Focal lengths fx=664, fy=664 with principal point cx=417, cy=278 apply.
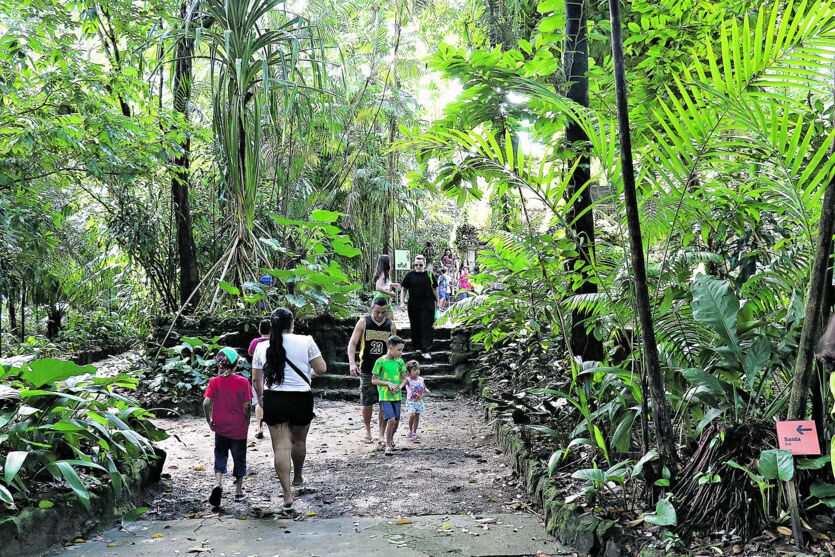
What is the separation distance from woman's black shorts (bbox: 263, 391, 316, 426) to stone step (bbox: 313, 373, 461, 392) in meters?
5.44

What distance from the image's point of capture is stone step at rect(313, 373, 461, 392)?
10320mm

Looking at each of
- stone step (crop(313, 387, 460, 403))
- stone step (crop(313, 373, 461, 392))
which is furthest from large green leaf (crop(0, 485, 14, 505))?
stone step (crop(313, 373, 461, 392))

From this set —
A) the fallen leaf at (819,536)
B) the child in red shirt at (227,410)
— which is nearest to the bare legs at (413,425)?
the child in red shirt at (227,410)

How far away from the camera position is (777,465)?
307cm

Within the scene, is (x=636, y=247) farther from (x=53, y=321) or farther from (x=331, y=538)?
(x=53, y=321)

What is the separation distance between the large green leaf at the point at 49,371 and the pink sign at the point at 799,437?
417 centimetres

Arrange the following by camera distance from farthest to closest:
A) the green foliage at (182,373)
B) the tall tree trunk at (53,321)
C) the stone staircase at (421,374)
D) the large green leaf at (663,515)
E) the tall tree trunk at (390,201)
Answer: the tall tree trunk at (390,201) < the tall tree trunk at (53,321) < the stone staircase at (421,374) < the green foliage at (182,373) < the large green leaf at (663,515)

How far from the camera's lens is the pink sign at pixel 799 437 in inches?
117

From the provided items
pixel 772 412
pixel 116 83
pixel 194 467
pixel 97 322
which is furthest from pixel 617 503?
pixel 97 322

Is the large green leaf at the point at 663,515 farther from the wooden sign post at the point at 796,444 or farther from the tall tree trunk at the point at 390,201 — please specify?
the tall tree trunk at the point at 390,201

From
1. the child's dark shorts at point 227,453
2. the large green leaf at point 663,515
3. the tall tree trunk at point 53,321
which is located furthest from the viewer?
the tall tree trunk at point 53,321

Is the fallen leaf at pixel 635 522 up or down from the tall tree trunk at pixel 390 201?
down

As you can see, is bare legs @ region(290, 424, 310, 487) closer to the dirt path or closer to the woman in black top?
the dirt path

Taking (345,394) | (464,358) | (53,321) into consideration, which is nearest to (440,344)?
(464,358)
